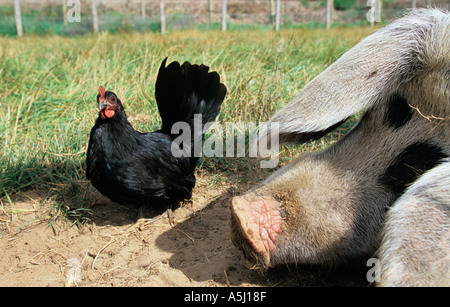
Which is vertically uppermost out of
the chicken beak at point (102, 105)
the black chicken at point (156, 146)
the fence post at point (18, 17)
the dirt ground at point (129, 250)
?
the fence post at point (18, 17)

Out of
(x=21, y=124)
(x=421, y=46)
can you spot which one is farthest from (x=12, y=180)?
(x=421, y=46)

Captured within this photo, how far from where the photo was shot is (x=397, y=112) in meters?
2.03

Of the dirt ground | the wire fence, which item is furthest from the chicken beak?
the wire fence

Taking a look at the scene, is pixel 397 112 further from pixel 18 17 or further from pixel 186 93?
pixel 18 17

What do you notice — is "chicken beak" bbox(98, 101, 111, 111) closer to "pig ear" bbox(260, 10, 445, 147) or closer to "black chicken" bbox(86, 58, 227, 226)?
"black chicken" bbox(86, 58, 227, 226)

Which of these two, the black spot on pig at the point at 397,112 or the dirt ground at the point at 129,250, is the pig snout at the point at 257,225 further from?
the black spot on pig at the point at 397,112

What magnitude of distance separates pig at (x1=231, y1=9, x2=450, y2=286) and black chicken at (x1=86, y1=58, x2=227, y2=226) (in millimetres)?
1595

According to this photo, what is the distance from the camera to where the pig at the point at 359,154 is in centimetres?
191

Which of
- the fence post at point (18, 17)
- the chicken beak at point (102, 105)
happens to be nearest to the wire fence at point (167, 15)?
the fence post at point (18, 17)

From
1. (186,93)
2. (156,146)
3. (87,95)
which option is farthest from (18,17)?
(156,146)

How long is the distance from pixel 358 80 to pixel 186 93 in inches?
84.5

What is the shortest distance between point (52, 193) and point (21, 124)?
1441mm

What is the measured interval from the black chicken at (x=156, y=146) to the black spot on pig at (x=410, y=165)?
1.98 metres

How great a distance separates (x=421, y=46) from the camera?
6.41 feet
